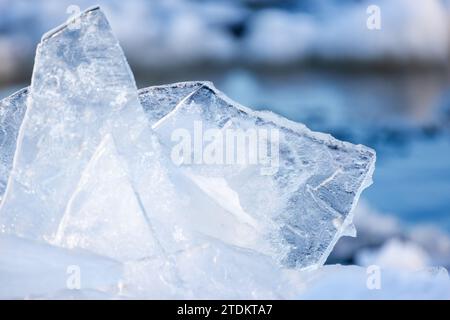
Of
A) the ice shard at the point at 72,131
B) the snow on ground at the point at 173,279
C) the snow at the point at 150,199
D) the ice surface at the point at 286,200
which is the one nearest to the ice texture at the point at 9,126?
the snow at the point at 150,199

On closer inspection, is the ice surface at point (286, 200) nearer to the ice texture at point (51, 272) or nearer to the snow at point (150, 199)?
the snow at point (150, 199)

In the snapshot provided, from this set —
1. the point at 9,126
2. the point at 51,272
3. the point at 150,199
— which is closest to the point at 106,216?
the point at 150,199

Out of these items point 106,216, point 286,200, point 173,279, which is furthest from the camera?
point 286,200

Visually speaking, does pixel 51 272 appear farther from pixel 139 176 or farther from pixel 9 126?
pixel 9 126

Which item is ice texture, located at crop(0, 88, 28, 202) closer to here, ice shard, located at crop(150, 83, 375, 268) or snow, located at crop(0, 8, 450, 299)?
snow, located at crop(0, 8, 450, 299)

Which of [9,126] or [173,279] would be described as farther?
[9,126]
